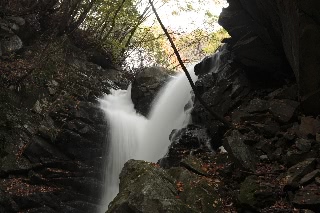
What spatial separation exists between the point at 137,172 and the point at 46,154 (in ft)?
15.8

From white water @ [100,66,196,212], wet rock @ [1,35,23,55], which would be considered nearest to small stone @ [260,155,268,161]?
white water @ [100,66,196,212]

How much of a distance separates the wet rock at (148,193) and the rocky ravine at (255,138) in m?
0.02

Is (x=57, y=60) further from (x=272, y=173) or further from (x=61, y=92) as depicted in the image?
(x=272, y=173)

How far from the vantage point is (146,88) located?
51.5 ft

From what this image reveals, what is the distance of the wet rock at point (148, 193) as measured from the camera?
581cm

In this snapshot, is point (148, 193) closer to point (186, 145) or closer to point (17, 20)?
point (186, 145)

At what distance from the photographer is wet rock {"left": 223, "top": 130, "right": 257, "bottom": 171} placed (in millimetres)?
6875

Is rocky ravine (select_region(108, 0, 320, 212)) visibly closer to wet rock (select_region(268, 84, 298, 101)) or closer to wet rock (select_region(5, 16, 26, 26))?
wet rock (select_region(268, 84, 298, 101))

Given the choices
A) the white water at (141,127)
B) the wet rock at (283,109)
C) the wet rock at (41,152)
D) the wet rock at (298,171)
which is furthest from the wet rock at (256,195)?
the wet rock at (41,152)

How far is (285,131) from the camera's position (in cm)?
767

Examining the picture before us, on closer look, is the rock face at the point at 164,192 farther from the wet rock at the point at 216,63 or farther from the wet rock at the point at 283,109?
the wet rock at the point at 216,63

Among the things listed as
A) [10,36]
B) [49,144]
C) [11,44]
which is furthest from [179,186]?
[10,36]

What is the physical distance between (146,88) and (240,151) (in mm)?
9150

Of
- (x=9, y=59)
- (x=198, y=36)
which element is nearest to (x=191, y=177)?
(x=9, y=59)
